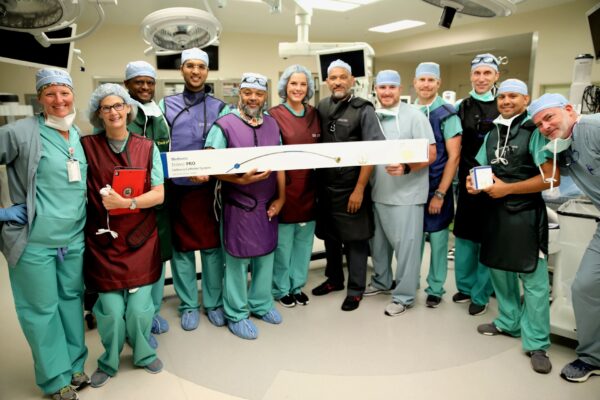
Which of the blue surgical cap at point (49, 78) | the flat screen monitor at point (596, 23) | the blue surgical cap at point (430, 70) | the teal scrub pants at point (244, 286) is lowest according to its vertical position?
the teal scrub pants at point (244, 286)

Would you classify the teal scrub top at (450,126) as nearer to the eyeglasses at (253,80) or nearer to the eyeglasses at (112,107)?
the eyeglasses at (253,80)

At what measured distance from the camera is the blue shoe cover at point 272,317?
2660 millimetres

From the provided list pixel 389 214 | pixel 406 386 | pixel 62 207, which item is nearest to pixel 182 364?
pixel 62 207

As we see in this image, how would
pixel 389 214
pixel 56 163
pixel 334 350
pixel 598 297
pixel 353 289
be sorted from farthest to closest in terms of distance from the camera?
1. pixel 353 289
2. pixel 389 214
3. pixel 334 350
4. pixel 598 297
5. pixel 56 163

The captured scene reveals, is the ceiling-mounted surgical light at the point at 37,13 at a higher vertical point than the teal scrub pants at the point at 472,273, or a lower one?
higher

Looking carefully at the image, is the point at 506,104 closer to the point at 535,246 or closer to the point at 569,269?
the point at 535,246

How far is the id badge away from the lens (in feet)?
5.78

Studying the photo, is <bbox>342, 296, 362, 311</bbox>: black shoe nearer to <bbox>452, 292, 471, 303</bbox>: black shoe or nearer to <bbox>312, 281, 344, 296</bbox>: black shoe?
<bbox>312, 281, 344, 296</bbox>: black shoe

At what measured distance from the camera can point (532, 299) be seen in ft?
7.14

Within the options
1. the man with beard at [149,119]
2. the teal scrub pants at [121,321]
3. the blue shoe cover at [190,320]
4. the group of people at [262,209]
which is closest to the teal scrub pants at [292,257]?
the group of people at [262,209]

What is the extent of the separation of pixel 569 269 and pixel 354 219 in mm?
1306

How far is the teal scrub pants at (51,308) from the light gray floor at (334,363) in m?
0.20

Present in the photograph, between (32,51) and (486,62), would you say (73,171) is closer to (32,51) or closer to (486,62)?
(32,51)

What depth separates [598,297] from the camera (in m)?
1.93
